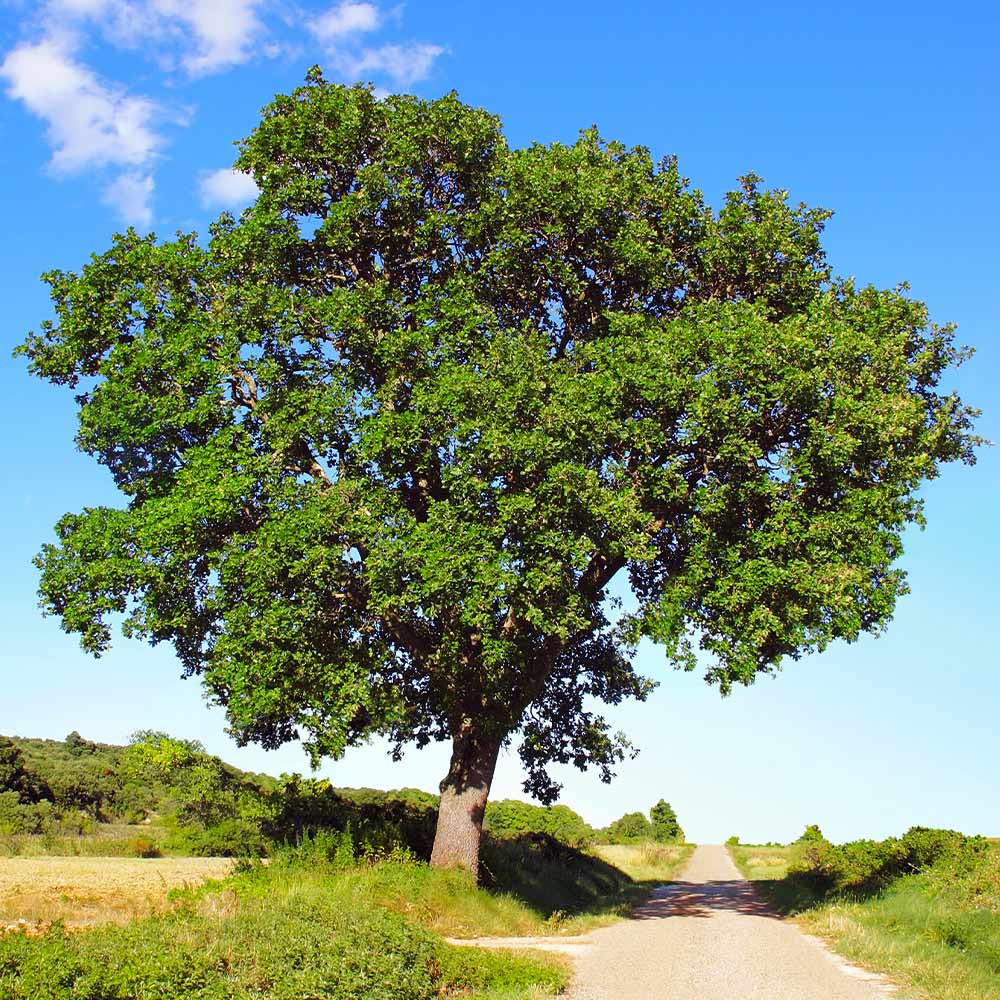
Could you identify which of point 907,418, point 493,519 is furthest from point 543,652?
point 907,418

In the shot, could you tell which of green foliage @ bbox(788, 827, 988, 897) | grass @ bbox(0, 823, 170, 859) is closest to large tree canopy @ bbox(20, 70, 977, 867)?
green foliage @ bbox(788, 827, 988, 897)

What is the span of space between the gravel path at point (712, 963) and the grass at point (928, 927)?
530mm

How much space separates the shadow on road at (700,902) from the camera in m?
24.2

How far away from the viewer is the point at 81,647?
19.3 meters

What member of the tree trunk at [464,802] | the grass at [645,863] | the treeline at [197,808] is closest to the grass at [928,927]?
the tree trunk at [464,802]

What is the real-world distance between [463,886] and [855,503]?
11.3 meters

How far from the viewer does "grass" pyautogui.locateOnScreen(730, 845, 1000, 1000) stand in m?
13.0

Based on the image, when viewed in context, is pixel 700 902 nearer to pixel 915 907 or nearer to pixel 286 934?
pixel 915 907

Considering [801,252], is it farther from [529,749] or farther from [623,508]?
[529,749]

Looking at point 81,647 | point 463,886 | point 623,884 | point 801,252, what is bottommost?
point 623,884

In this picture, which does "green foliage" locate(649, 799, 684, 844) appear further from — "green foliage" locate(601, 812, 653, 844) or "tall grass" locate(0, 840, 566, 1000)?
"tall grass" locate(0, 840, 566, 1000)

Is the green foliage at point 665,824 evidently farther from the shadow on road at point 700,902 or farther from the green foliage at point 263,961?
the green foliage at point 263,961

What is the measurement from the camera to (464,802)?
2073 cm

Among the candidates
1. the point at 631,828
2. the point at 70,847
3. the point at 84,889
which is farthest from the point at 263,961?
the point at 631,828
